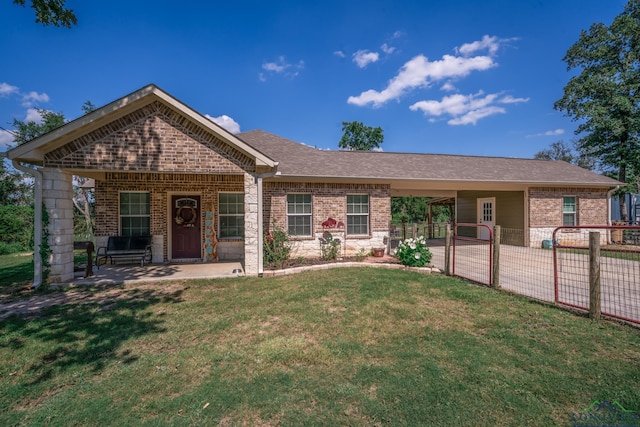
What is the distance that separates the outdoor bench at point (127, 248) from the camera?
30.6 feet

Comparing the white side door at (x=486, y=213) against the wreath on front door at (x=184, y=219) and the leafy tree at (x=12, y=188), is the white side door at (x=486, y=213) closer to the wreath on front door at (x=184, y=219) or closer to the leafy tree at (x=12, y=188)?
the wreath on front door at (x=184, y=219)

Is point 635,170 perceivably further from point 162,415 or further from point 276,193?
point 162,415

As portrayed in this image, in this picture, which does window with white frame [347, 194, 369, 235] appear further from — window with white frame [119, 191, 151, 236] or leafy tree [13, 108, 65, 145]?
leafy tree [13, 108, 65, 145]

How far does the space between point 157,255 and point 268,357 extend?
8253mm

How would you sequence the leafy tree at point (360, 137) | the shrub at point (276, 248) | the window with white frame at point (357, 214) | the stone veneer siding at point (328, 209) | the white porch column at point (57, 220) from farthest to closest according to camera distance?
the leafy tree at point (360, 137) < the window with white frame at point (357, 214) < the stone veneer siding at point (328, 209) < the shrub at point (276, 248) < the white porch column at point (57, 220)

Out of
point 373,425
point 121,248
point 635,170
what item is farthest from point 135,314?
point 635,170

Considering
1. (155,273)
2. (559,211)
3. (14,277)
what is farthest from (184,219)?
(559,211)

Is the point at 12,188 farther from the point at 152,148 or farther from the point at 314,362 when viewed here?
the point at 314,362

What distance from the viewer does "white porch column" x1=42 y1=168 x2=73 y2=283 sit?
7023 mm

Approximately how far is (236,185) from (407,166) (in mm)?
7770

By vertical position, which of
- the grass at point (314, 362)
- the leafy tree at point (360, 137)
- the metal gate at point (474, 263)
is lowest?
the grass at point (314, 362)

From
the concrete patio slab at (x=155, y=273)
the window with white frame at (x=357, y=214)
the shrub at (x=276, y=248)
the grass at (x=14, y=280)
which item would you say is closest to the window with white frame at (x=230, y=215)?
the concrete patio slab at (x=155, y=273)

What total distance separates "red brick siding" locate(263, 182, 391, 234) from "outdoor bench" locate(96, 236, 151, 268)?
13.4 feet

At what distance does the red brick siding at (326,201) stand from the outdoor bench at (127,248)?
4070 mm
